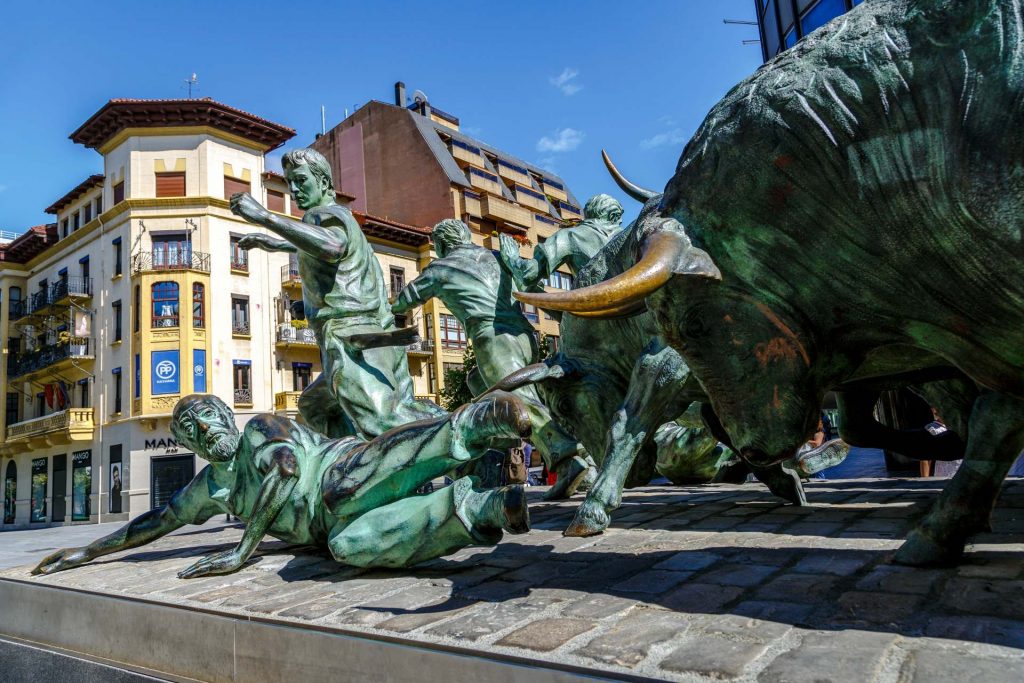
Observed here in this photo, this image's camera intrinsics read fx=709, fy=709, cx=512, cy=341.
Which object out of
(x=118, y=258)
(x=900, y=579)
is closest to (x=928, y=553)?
(x=900, y=579)

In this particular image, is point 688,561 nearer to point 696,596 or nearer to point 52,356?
point 696,596

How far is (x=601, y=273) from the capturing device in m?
4.46

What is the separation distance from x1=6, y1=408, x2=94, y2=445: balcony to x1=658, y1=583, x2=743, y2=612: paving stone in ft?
113

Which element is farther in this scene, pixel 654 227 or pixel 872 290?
pixel 654 227

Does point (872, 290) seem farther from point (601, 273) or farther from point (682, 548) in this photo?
point (601, 273)

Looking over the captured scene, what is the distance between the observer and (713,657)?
163cm

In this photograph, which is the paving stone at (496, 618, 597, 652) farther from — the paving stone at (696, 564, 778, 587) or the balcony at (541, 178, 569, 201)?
the balcony at (541, 178, 569, 201)

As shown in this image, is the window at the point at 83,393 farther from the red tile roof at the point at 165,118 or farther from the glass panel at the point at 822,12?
the glass panel at the point at 822,12

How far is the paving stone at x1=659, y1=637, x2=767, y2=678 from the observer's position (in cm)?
154

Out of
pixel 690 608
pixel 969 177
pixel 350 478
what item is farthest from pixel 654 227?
pixel 350 478

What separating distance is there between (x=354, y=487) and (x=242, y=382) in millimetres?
29840

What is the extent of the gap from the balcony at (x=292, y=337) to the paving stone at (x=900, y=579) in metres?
30.6

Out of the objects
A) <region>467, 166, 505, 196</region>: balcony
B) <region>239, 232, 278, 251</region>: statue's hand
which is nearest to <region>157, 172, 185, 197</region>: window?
<region>467, 166, 505, 196</region>: balcony

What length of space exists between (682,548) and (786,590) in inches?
34.0
